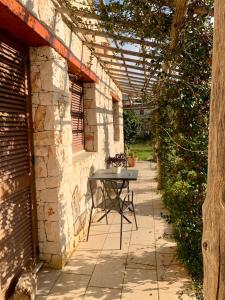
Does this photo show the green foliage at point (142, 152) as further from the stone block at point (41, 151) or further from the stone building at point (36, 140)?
the stone block at point (41, 151)

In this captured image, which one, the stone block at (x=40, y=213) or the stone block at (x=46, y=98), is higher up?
the stone block at (x=46, y=98)

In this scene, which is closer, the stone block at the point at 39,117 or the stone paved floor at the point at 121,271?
the stone paved floor at the point at 121,271

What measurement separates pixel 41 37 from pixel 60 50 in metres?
0.63

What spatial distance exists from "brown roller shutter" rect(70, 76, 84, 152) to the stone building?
3.22 ft

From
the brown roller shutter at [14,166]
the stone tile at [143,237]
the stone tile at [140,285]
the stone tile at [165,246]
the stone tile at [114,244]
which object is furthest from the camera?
the stone tile at [143,237]

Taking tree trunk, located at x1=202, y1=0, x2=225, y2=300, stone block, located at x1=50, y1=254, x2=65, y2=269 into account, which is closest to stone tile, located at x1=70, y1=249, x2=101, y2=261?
stone block, located at x1=50, y1=254, x2=65, y2=269

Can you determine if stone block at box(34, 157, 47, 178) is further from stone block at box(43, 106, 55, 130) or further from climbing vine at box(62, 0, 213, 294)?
climbing vine at box(62, 0, 213, 294)

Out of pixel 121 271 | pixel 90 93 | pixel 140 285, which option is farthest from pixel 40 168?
pixel 90 93

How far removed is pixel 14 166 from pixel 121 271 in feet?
5.83

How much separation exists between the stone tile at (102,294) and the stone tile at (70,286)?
0.25 ft

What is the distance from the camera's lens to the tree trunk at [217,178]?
3.56ft

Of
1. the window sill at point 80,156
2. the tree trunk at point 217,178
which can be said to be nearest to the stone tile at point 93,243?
the window sill at point 80,156

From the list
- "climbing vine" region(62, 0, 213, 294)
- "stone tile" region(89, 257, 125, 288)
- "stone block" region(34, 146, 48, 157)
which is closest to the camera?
"climbing vine" region(62, 0, 213, 294)

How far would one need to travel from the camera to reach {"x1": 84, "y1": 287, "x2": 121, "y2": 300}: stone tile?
9.93 feet
